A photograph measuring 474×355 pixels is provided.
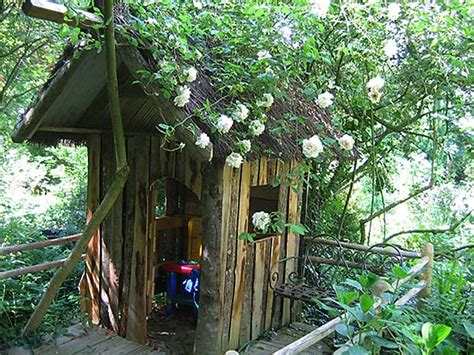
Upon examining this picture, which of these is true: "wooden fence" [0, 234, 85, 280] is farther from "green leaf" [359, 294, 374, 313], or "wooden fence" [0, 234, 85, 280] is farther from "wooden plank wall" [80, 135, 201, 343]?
"green leaf" [359, 294, 374, 313]

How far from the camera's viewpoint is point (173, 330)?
5.04 metres

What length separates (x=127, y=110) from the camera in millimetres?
4508

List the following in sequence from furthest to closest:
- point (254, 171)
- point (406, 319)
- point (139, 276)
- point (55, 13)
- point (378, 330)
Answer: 1. point (139, 276)
2. point (254, 171)
3. point (55, 13)
4. point (406, 319)
5. point (378, 330)

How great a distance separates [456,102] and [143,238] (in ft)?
13.5

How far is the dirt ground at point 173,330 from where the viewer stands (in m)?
4.54

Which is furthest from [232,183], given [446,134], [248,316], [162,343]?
[446,134]

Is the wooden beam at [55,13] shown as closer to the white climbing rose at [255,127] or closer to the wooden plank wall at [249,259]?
the white climbing rose at [255,127]

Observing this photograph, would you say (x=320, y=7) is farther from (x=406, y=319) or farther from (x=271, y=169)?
(x=406, y=319)

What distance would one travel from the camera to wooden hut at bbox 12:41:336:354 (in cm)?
350

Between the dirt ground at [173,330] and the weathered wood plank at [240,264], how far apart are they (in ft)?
2.99

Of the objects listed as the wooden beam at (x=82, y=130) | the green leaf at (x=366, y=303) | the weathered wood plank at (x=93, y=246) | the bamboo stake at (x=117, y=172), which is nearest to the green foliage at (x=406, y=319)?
the green leaf at (x=366, y=303)

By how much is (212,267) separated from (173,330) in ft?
6.33

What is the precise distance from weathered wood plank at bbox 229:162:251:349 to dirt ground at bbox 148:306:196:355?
35.9 inches

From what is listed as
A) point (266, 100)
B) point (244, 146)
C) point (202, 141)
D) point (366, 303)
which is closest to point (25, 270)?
point (202, 141)
